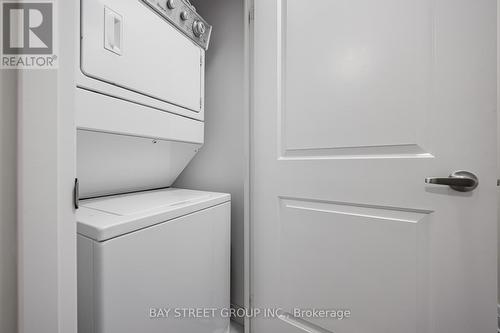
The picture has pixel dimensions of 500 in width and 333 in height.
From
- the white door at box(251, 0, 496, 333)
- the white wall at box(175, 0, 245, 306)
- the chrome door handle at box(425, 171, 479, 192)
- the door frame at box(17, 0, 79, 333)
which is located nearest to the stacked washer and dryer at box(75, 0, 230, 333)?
the door frame at box(17, 0, 79, 333)

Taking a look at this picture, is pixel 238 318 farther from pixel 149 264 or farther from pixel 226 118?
pixel 226 118

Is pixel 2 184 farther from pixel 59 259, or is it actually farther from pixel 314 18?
pixel 314 18

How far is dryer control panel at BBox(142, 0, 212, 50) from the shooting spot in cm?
113

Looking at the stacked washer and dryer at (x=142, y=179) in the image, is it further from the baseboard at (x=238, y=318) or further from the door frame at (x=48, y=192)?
the baseboard at (x=238, y=318)

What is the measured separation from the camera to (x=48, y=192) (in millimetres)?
458

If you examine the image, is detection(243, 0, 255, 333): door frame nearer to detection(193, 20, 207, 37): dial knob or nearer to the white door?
the white door

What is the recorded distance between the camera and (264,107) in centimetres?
137

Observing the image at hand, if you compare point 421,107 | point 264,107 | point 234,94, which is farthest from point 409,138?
point 234,94

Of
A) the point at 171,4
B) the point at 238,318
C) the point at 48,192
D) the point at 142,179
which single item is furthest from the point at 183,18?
the point at 238,318

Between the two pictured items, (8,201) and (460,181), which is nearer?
(8,201)

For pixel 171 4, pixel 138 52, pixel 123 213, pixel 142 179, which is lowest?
pixel 123 213

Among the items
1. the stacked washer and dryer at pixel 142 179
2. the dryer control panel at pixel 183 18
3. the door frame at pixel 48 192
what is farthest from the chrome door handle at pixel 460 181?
the dryer control panel at pixel 183 18

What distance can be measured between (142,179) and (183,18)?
98cm

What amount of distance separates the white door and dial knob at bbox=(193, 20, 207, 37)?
347 mm
